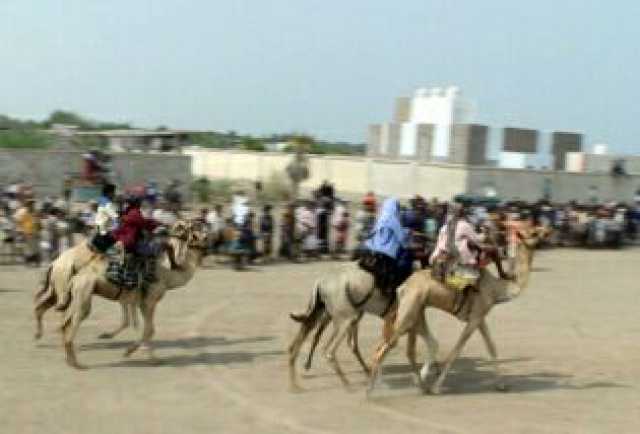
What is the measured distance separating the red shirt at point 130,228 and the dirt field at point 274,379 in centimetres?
161

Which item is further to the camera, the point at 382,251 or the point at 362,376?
the point at 362,376

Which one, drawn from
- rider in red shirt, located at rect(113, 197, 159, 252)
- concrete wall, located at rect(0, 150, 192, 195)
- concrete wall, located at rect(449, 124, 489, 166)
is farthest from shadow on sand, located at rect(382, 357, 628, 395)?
concrete wall, located at rect(449, 124, 489, 166)

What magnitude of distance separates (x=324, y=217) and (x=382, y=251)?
46.2 ft

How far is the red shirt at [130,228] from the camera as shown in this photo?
43.0ft

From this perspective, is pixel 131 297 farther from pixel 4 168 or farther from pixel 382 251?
pixel 4 168

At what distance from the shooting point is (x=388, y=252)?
11.9 m

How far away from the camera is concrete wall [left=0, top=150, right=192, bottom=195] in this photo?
3394 cm

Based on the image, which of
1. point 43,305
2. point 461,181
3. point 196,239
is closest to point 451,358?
point 196,239

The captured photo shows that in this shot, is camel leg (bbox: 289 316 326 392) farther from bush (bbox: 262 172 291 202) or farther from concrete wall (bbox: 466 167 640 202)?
bush (bbox: 262 172 291 202)

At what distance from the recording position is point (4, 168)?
110 feet

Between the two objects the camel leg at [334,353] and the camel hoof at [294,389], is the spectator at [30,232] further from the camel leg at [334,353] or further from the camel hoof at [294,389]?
the camel hoof at [294,389]

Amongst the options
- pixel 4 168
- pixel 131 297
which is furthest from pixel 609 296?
pixel 4 168

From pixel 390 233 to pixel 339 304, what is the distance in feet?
3.68

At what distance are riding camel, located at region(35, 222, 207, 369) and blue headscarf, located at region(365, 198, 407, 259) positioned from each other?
10.1ft
